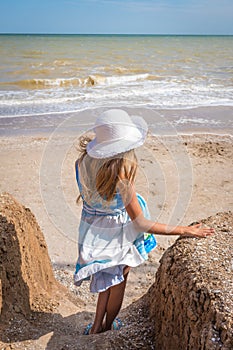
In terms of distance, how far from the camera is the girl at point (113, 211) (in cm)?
243

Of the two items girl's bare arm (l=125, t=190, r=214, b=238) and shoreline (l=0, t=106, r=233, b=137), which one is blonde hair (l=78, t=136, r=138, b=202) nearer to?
girl's bare arm (l=125, t=190, r=214, b=238)

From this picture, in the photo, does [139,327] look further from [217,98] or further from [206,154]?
[217,98]

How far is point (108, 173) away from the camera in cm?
242

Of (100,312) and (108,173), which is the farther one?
(100,312)

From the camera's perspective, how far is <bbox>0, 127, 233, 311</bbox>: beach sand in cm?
413

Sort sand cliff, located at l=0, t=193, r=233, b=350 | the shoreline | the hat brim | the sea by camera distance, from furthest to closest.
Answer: the sea, the shoreline, the hat brim, sand cliff, located at l=0, t=193, r=233, b=350

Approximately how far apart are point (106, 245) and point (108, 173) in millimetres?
474

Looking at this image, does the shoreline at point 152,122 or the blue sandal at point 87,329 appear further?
the shoreline at point 152,122

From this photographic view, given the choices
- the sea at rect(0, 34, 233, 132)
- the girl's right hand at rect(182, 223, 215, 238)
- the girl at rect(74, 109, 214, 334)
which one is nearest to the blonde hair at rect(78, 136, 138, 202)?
the girl at rect(74, 109, 214, 334)

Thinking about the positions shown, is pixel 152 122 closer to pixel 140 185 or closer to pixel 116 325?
pixel 140 185

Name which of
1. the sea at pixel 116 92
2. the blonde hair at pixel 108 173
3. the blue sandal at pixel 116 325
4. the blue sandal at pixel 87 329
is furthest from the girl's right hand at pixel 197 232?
the sea at pixel 116 92

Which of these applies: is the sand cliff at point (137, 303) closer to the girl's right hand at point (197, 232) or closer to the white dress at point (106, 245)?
the girl's right hand at point (197, 232)

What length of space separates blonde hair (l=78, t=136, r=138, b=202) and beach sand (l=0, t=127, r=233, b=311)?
111 centimetres


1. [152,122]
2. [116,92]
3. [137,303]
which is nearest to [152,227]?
[137,303]
